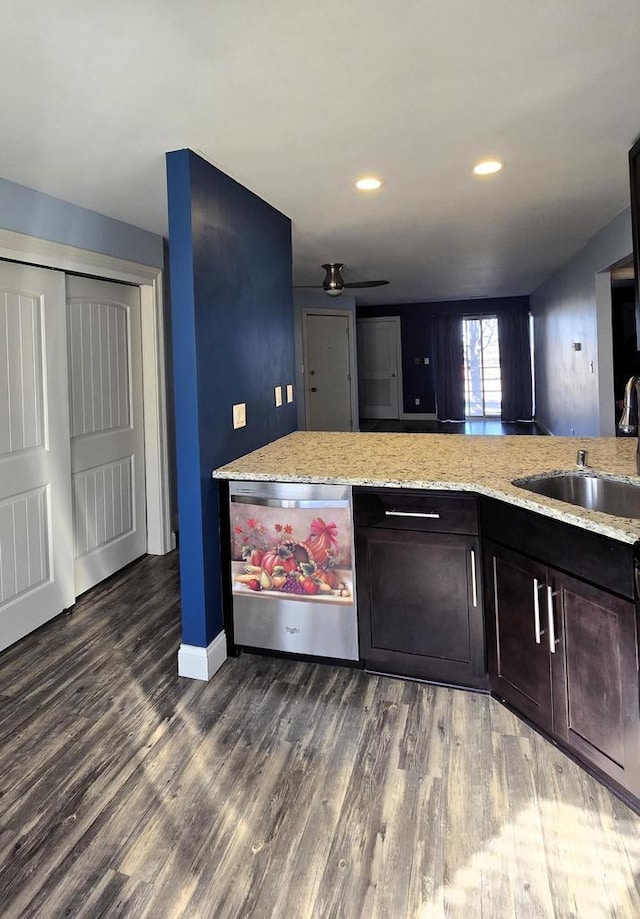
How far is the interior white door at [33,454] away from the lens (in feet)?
9.30

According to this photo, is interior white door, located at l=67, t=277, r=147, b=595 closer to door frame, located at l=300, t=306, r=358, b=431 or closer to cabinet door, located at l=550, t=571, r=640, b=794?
cabinet door, located at l=550, t=571, r=640, b=794

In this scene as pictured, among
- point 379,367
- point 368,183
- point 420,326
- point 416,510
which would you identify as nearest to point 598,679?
point 416,510

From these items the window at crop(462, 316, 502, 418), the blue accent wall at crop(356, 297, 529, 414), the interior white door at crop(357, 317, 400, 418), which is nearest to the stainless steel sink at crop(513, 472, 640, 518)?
the blue accent wall at crop(356, 297, 529, 414)

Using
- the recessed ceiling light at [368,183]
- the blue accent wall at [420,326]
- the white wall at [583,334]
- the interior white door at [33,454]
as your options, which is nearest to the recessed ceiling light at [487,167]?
the recessed ceiling light at [368,183]

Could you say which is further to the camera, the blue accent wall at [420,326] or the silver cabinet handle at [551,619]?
the blue accent wall at [420,326]

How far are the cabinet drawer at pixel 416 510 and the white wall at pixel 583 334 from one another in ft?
9.19

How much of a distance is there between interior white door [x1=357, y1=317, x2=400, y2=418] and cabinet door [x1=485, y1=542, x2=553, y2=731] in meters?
9.12

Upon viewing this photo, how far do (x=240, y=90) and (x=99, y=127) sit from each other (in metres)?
0.62

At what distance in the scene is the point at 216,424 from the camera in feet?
8.63

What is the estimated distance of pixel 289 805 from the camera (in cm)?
176

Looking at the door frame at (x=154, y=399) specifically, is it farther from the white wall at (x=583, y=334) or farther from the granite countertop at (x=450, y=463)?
the white wall at (x=583, y=334)

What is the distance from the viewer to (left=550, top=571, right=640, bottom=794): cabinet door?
160cm

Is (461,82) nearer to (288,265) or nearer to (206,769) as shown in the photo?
(288,265)

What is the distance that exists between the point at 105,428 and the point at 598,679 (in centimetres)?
308
